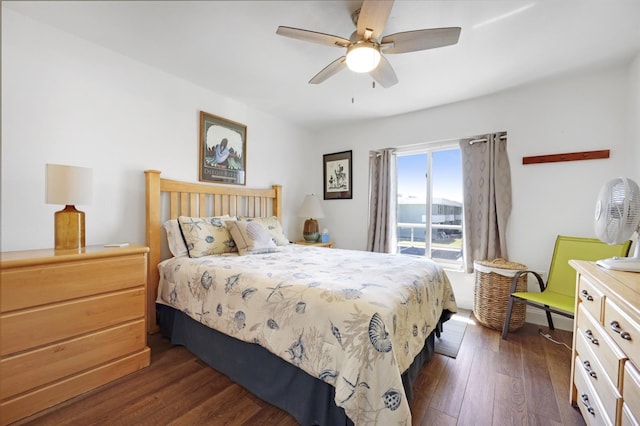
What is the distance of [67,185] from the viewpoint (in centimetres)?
156

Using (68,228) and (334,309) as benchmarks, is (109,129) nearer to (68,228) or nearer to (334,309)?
(68,228)

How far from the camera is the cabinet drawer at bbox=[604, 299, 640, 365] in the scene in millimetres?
892

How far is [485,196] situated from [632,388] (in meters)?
2.18

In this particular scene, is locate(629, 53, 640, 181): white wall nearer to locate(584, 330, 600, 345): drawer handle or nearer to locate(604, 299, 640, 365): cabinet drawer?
locate(584, 330, 600, 345): drawer handle

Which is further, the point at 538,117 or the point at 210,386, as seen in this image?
the point at 538,117

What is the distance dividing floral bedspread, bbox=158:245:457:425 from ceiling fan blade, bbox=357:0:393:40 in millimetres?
1429

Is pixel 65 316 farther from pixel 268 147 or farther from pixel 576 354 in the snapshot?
pixel 576 354

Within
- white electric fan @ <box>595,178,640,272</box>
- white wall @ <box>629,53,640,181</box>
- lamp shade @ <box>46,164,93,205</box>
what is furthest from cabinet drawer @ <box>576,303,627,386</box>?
lamp shade @ <box>46,164,93,205</box>

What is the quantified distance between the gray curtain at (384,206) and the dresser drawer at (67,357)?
103 inches

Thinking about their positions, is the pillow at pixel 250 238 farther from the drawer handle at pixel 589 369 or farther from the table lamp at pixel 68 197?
the drawer handle at pixel 589 369

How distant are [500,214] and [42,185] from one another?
3.63m

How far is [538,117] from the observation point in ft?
8.55

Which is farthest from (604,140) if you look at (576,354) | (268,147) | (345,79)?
(268,147)

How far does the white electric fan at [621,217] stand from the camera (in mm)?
1302
